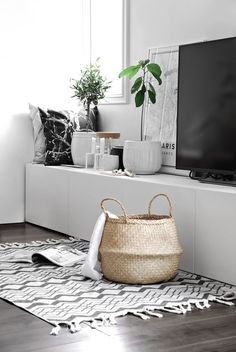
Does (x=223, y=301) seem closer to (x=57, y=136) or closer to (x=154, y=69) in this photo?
(x=154, y=69)

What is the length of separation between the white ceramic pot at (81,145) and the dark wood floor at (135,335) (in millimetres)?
2318

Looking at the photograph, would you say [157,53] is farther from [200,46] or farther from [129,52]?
[200,46]

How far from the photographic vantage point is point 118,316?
3.11m

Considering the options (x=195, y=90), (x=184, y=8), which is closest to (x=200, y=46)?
(x=195, y=90)

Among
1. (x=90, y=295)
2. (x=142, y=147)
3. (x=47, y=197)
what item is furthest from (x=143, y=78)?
(x=90, y=295)

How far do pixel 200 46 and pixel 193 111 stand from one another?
1.27 ft

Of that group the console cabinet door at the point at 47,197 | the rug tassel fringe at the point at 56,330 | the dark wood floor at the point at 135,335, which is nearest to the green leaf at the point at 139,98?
the console cabinet door at the point at 47,197

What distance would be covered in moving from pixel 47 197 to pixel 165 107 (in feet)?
4.06

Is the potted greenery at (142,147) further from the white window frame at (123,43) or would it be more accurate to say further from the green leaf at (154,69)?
the white window frame at (123,43)

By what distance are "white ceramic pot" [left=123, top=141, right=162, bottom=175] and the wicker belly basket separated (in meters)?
1.11

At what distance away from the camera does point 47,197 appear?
5.52 m

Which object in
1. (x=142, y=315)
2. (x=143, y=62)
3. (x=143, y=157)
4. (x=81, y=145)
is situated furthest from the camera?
(x=81, y=145)

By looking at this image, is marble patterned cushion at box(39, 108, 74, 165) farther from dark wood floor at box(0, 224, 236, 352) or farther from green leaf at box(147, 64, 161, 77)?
dark wood floor at box(0, 224, 236, 352)

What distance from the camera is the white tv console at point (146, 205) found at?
3.69m
